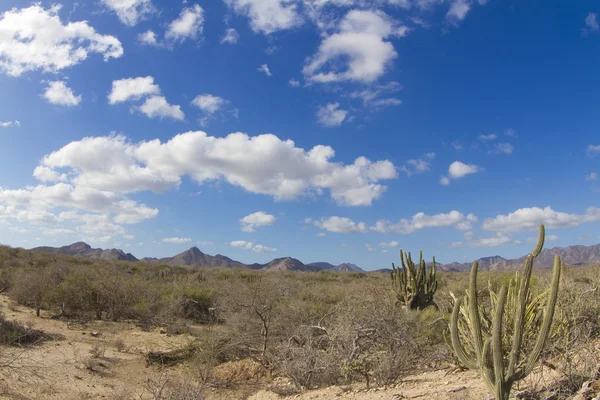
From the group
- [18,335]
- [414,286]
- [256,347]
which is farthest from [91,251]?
[414,286]

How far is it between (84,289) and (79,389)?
29.2 ft

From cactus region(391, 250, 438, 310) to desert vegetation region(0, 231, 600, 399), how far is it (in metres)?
0.04

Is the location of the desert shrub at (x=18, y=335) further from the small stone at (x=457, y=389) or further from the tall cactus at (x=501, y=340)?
the tall cactus at (x=501, y=340)

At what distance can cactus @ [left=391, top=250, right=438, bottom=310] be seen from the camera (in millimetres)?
12062

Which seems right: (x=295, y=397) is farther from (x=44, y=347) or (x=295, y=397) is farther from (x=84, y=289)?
(x=84, y=289)

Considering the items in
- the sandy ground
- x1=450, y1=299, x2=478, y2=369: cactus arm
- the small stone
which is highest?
x1=450, y1=299, x2=478, y2=369: cactus arm

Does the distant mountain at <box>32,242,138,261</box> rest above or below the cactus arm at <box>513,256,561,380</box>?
above

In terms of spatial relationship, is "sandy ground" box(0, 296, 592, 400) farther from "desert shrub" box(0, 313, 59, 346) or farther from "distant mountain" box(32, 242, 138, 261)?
"distant mountain" box(32, 242, 138, 261)

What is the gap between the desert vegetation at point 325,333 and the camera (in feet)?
16.1

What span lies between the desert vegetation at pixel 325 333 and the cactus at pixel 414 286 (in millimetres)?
37

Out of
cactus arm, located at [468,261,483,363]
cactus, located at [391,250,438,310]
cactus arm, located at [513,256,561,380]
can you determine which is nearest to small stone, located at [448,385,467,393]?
cactus arm, located at [468,261,483,363]

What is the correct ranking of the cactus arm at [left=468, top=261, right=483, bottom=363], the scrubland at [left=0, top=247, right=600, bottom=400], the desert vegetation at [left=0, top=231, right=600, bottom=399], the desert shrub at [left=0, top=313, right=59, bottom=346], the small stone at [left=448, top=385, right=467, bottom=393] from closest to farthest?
the cactus arm at [left=468, top=261, right=483, bottom=363]
the desert vegetation at [left=0, top=231, right=600, bottom=399]
the small stone at [left=448, top=385, right=467, bottom=393]
the scrubland at [left=0, top=247, right=600, bottom=400]
the desert shrub at [left=0, top=313, right=59, bottom=346]

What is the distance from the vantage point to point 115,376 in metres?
9.77

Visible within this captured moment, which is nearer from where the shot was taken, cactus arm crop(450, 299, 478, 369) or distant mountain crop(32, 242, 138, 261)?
cactus arm crop(450, 299, 478, 369)
